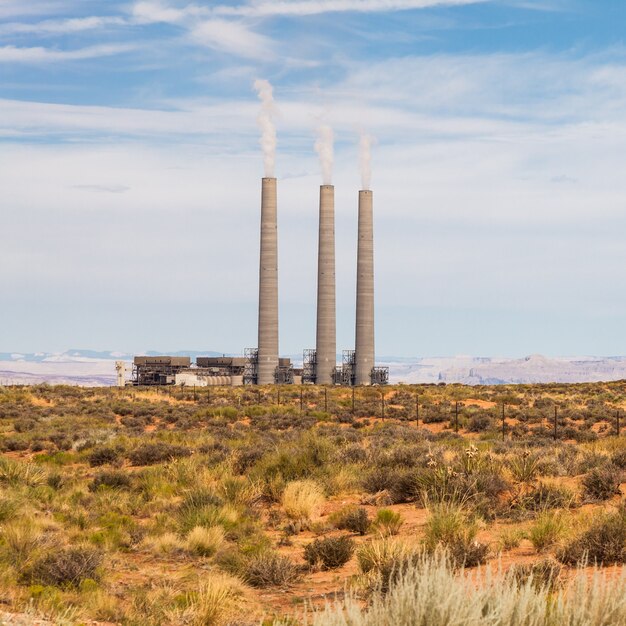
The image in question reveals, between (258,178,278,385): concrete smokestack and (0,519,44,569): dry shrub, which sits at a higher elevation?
(258,178,278,385): concrete smokestack

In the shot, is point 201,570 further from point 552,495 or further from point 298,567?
point 552,495

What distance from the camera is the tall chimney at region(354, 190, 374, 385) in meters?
91.8

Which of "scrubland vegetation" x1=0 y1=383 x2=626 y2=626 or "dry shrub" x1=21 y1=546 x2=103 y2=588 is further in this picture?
"dry shrub" x1=21 y1=546 x2=103 y2=588

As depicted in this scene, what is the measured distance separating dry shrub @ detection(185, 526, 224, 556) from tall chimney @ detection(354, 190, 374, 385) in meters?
76.6

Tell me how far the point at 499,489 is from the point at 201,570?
670 cm

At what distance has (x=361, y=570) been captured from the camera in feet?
40.8

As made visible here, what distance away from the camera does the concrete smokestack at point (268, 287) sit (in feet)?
303

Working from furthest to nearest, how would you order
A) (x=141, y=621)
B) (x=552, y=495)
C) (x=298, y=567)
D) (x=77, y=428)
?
(x=77, y=428), (x=552, y=495), (x=298, y=567), (x=141, y=621)

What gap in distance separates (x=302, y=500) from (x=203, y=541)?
3543 millimetres

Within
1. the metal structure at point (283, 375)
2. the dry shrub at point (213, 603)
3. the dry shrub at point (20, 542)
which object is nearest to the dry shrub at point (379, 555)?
the dry shrub at point (213, 603)

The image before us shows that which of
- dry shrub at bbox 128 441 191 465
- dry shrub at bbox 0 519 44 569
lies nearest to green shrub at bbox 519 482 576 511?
dry shrub at bbox 0 519 44 569

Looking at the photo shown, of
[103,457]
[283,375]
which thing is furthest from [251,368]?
[103,457]

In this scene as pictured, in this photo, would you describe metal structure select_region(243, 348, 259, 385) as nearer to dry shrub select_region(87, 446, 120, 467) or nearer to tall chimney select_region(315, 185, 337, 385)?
tall chimney select_region(315, 185, 337, 385)

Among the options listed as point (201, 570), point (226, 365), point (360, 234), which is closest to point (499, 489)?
point (201, 570)
